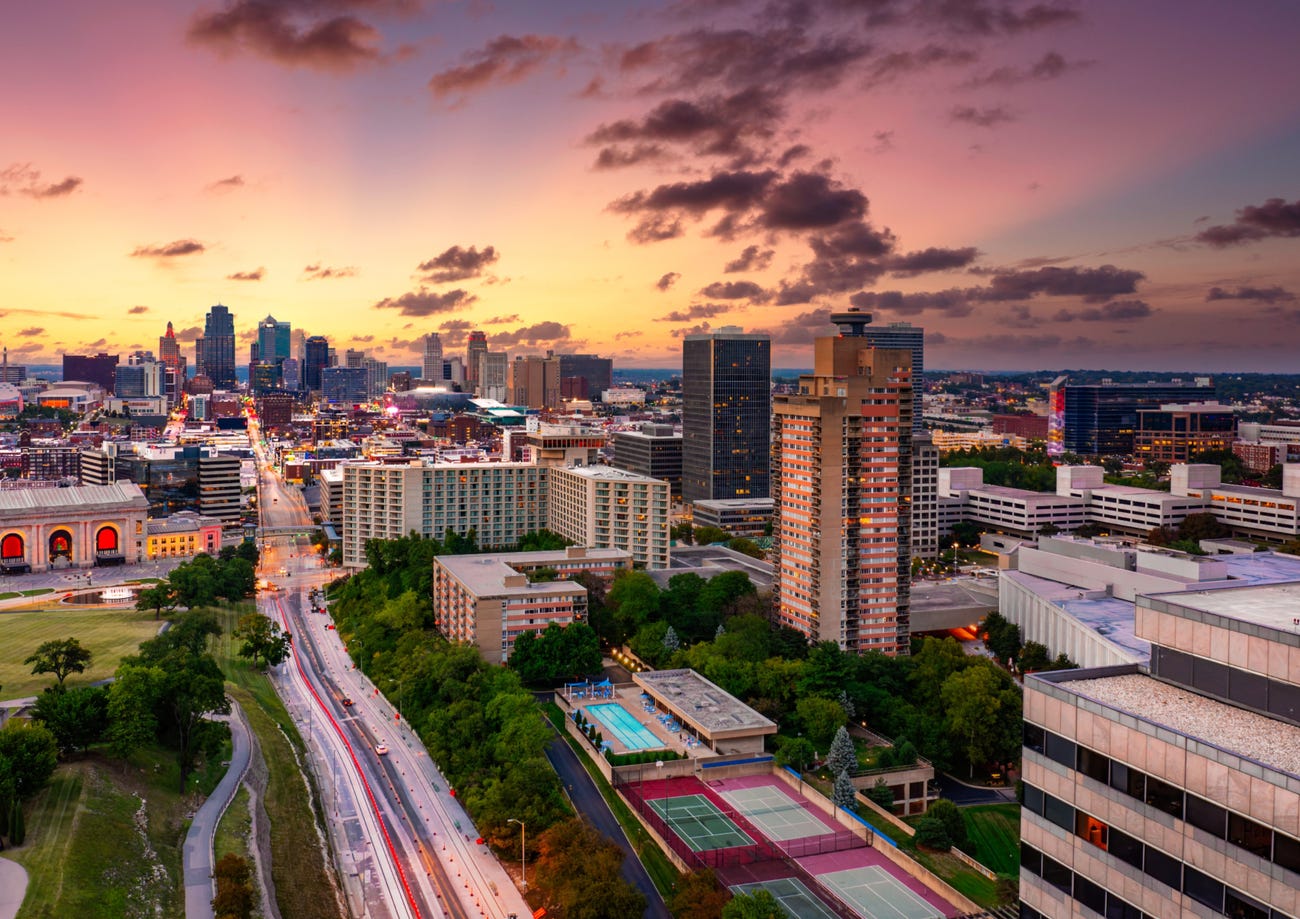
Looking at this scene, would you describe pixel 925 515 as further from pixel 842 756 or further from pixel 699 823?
pixel 699 823

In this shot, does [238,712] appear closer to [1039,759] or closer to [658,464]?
[1039,759]

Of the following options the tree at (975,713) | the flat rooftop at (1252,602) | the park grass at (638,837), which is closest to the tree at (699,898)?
the park grass at (638,837)

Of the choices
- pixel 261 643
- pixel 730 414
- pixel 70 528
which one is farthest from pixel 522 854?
pixel 730 414

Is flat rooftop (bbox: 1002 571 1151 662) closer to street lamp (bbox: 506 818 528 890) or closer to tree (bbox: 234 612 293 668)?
street lamp (bbox: 506 818 528 890)

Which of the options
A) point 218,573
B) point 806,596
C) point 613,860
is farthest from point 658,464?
point 613,860

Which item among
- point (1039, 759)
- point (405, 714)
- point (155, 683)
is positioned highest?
point (1039, 759)

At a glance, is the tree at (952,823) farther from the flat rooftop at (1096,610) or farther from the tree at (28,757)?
the tree at (28,757)
